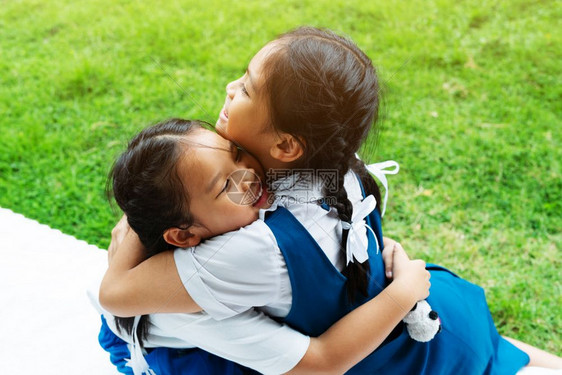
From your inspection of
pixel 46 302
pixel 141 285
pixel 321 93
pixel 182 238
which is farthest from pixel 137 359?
pixel 321 93

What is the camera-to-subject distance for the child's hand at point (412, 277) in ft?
4.32

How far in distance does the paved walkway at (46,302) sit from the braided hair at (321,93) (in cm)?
81

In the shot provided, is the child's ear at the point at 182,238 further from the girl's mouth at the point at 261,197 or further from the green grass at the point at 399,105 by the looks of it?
the green grass at the point at 399,105

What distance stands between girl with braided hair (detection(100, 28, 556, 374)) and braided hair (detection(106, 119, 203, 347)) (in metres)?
0.03

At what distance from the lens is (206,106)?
3293mm

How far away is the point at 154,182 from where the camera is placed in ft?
3.79

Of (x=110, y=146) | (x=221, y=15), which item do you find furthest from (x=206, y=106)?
(x=221, y=15)

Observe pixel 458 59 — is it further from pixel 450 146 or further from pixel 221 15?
pixel 221 15

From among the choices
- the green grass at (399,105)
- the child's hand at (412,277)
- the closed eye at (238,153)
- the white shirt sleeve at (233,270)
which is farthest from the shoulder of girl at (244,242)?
the green grass at (399,105)

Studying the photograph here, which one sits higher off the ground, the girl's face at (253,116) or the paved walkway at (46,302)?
the girl's face at (253,116)

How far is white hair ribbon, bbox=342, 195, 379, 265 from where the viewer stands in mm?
1250

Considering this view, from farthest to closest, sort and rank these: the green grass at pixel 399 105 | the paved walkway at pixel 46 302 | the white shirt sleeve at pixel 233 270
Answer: the green grass at pixel 399 105, the paved walkway at pixel 46 302, the white shirt sleeve at pixel 233 270

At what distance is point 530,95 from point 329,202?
2605mm

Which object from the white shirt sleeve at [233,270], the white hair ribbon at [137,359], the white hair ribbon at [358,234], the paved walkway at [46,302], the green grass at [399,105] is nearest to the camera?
the white shirt sleeve at [233,270]
